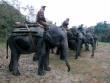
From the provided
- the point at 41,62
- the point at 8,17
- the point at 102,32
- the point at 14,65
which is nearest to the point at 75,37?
the point at 41,62

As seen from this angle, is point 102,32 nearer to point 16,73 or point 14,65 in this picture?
point 14,65

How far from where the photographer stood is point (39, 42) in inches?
463

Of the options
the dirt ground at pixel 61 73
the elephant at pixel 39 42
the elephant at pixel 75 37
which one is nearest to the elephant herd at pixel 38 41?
the elephant at pixel 39 42

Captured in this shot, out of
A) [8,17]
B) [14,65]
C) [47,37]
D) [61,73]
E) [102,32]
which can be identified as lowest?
[61,73]

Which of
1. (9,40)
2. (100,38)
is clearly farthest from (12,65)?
(100,38)

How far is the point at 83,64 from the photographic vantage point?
15195 millimetres

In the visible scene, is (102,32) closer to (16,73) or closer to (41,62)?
(41,62)

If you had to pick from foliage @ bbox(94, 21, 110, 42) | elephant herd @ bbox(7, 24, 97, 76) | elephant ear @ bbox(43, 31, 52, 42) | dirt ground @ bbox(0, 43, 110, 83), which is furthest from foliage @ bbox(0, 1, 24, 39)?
elephant ear @ bbox(43, 31, 52, 42)

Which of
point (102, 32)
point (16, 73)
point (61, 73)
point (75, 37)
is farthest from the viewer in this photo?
point (102, 32)

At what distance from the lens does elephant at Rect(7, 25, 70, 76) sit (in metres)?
11.3

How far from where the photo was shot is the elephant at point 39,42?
11.3m

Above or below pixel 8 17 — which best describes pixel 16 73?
below

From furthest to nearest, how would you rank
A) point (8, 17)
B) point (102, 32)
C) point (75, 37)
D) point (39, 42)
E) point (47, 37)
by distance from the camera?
1. point (102, 32)
2. point (8, 17)
3. point (75, 37)
4. point (39, 42)
5. point (47, 37)

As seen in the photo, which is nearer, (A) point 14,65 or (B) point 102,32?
(A) point 14,65
